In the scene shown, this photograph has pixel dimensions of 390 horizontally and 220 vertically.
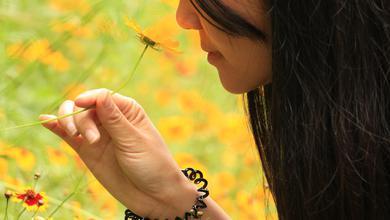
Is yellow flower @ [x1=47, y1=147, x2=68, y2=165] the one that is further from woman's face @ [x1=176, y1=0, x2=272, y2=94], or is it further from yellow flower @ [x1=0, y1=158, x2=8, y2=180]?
woman's face @ [x1=176, y1=0, x2=272, y2=94]

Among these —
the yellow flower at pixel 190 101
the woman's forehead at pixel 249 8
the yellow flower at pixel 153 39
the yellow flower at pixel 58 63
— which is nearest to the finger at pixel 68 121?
the yellow flower at pixel 153 39

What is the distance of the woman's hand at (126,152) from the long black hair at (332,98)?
0.21m

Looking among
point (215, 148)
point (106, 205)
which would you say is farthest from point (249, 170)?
point (106, 205)

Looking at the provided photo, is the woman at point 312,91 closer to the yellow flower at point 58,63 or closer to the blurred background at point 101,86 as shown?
the blurred background at point 101,86

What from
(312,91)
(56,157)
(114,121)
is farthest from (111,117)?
(56,157)

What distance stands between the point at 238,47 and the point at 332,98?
0.14 meters

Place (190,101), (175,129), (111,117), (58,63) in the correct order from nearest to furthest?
(111,117) < (58,63) < (175,129) < (190,101)

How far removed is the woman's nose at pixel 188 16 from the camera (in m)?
1.54

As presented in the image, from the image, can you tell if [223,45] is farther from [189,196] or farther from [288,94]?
[189,196]

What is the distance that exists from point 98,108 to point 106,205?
544 millimetres

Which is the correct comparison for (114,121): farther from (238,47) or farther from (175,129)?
(175,129)

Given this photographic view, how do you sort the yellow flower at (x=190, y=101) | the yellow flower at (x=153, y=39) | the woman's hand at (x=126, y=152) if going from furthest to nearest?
1. the yellow flower at (x=190, y=101)
2. the woman's hand at (x=126, y=152)
3. the yellow flower at (x=153, y=39)

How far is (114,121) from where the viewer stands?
159cm

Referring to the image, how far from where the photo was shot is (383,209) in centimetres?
151
